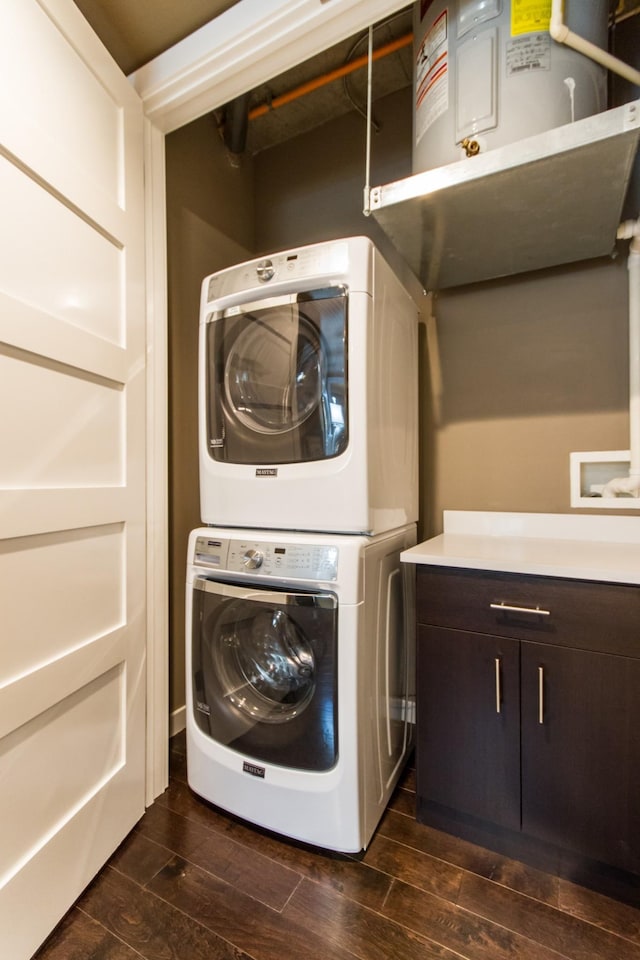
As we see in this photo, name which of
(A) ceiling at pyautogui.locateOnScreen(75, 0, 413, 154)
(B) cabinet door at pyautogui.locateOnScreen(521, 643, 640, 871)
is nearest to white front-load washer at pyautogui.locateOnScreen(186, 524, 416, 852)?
(B) cabinet door at pyautogui.locateOnScreen(521, 643, 640, 871)

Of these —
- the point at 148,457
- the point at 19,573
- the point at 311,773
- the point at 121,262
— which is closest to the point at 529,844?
the point at 311,773

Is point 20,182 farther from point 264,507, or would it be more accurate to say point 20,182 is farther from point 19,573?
point 264,507

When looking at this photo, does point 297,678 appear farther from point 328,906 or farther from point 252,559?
point 328,906

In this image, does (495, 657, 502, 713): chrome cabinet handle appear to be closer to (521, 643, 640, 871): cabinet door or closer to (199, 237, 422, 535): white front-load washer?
(521, 643, 640, 871): cabinet door

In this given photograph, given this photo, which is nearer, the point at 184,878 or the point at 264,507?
the point at 184,878

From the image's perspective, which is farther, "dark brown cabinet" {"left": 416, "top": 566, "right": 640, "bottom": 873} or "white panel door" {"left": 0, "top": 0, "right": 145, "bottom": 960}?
"dark brown cabinet" {"left": 416, "top": 566, "right": 640, "bottom": 873}

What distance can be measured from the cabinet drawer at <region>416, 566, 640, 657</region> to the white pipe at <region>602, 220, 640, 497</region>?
541 mm

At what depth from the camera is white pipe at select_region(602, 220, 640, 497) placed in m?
1.40

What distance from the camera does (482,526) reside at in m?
1.70

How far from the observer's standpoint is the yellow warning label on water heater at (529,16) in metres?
1.10

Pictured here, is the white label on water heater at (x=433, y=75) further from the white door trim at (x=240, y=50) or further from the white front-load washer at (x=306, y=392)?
the white front-load washer at (x=306, y=392)

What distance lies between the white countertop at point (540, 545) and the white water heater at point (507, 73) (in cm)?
107

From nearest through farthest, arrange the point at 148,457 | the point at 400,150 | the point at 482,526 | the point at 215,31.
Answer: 1. the point at 215,31
2. the point at 148,457
3. the point at 482,526
4. the point at 400,150

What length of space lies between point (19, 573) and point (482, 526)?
1470 mm
